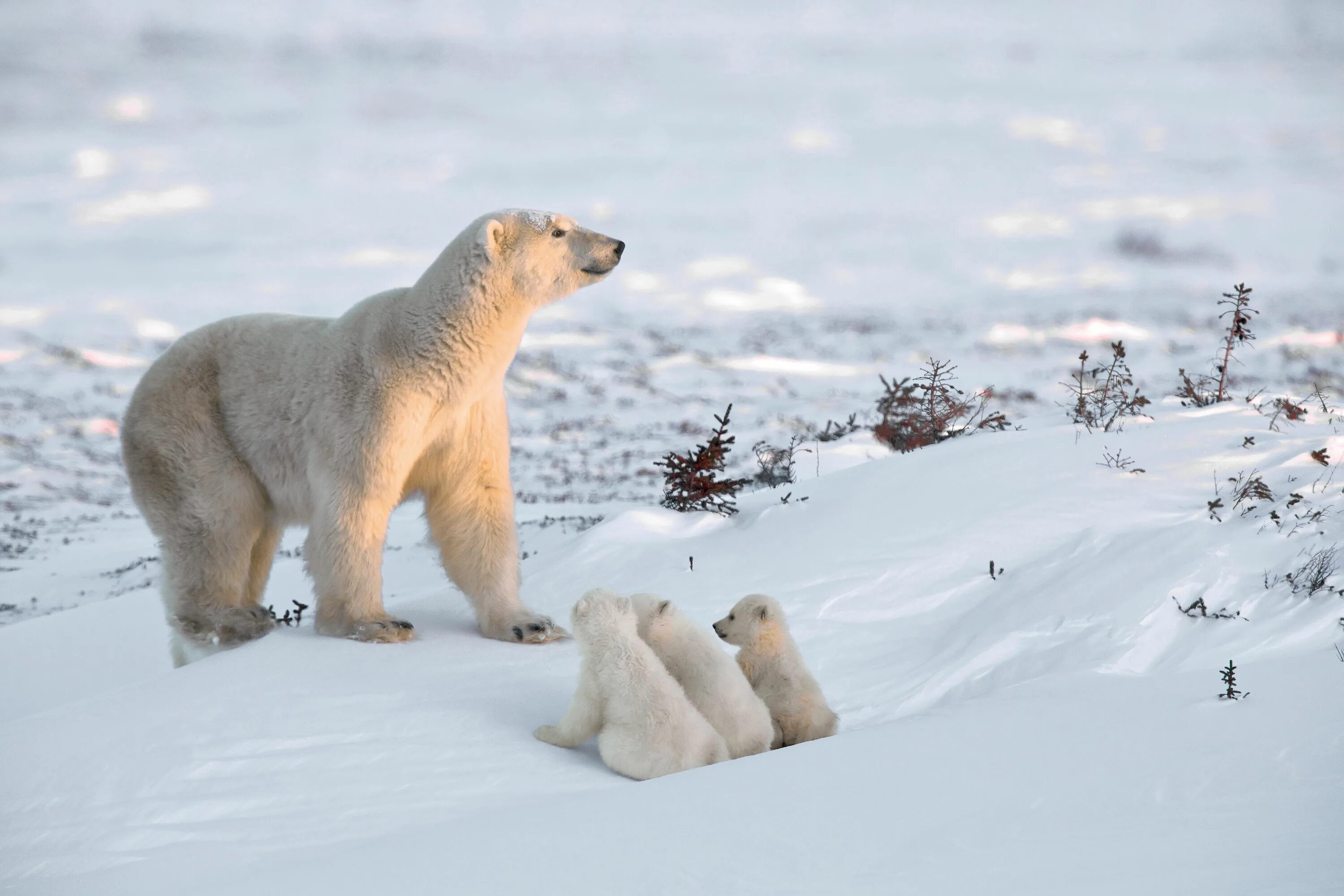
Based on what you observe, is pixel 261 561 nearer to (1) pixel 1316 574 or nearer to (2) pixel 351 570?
(2) pixel 351 570

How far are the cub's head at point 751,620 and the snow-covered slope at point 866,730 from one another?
1.59 ft

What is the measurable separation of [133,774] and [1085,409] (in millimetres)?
5728

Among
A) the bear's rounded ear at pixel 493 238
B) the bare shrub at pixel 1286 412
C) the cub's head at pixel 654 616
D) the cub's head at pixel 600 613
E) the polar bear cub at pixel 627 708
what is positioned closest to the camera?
the polar bear cub at pixel 627 708

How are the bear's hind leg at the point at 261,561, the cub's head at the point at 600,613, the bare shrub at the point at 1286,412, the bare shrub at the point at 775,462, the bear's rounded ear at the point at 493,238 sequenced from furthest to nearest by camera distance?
1. the bare shrub at the point at 775,462
2. the bare shrub at the point at 1286,412
3. the bear's hind leg at the point at 261,561
4. the bear's rounded ear at the point at 493,238
5. the cub's head at the point at 600,613

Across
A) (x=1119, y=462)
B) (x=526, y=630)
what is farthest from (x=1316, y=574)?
(x=526, y=630)

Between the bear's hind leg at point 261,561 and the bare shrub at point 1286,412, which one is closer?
the bear's hind leg at point 261,561

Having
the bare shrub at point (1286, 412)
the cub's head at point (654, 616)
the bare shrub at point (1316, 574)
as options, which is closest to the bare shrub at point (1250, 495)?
the bare shrub at point (1316, 574)

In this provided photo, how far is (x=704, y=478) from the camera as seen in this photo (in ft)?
21.8

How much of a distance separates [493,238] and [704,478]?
236cm

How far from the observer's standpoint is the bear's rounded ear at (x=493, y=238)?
15.6 ft

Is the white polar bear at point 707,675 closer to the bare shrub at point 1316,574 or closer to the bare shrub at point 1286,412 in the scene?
the bare shrub at point 1316,574

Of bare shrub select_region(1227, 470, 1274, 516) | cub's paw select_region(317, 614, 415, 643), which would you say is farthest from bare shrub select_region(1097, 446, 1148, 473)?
cub's paw select_region(317, 614, 415, 643)

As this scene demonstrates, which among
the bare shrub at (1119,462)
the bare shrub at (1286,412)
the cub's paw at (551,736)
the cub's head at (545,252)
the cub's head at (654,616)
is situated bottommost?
the cub's paw at (551,736)

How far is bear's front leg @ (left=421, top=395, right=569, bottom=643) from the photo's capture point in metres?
5.11
